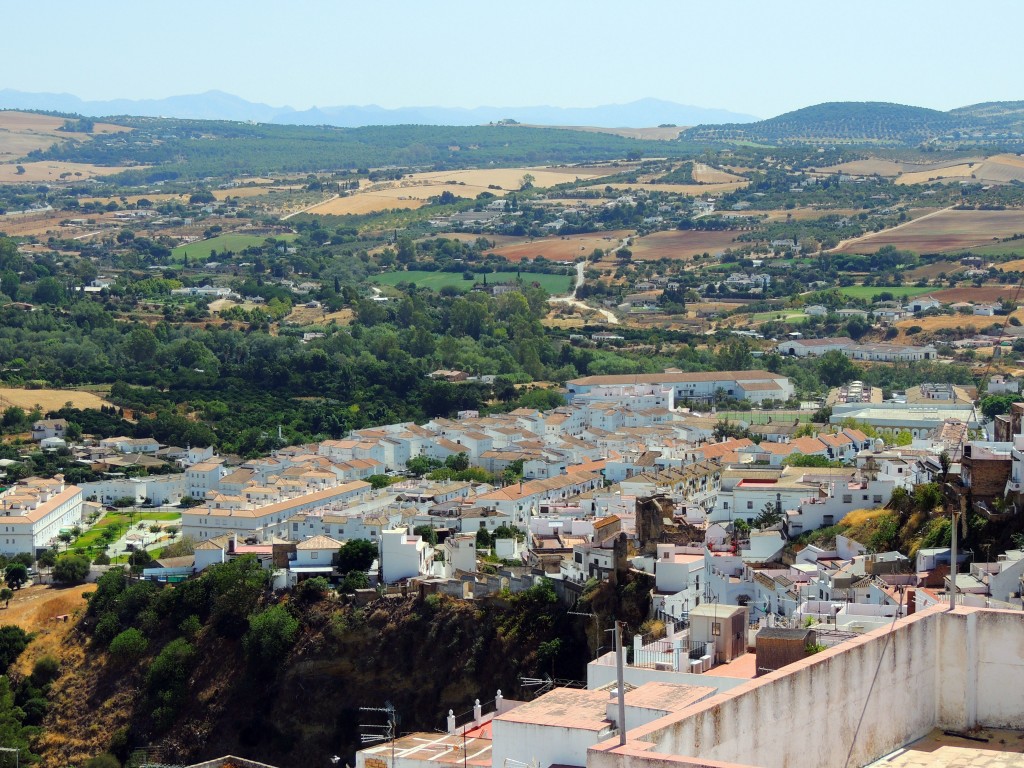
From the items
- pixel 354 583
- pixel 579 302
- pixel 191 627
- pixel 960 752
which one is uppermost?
pixel 960 752

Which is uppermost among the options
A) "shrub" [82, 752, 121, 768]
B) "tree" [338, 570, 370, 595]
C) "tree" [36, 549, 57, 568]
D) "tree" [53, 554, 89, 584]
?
"tree" [338, 570, 370, 595]

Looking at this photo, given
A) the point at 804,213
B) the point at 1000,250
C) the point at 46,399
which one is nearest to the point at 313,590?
the point at 46,399

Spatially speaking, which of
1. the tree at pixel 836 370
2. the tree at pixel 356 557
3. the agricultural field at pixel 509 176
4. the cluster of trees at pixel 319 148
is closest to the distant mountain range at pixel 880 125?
the cluster of trees at pixel 319 148

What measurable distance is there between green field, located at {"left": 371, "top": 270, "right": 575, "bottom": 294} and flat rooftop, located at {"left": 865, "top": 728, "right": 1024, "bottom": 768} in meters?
77.8

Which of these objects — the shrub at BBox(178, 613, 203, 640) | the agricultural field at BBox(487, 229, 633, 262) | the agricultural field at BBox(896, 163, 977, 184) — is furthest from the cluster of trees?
the shrub at BBox(178, 613, 203, 640)

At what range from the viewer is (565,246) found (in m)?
98.1

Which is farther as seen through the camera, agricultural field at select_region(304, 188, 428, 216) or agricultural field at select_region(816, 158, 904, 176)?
agricultural field at select_region(304, 188, 428, 216)

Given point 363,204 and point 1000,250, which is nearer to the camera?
point 1000,250

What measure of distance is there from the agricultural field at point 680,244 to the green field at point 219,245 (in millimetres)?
23031

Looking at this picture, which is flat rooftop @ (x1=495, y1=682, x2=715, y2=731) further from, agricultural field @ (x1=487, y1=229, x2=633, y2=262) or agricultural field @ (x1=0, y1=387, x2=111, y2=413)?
agricultural field @ (x1=487, y1=229, x2=633, y2=262)

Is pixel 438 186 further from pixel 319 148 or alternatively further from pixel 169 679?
pixel 169 679

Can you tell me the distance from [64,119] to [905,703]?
7316 inches

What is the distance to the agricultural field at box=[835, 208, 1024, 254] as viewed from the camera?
84.8 m

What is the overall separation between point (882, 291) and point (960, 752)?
71.3 metres
